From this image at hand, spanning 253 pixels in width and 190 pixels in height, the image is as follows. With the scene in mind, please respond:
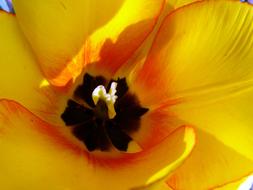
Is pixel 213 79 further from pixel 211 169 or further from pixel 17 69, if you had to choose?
pixel 17 69

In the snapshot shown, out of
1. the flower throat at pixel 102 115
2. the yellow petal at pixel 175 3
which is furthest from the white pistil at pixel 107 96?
the yellow petal at pixel 175 3

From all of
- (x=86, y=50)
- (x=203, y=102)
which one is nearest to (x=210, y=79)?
(x=203, y=102)

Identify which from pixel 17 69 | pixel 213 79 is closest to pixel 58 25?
pixel 17 69

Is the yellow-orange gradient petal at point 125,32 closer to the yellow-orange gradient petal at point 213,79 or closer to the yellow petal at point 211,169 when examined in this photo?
the yellow-orange gradient petal at point 213,79

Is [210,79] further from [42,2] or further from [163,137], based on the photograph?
[42,2]

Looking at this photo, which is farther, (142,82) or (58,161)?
(142,82)

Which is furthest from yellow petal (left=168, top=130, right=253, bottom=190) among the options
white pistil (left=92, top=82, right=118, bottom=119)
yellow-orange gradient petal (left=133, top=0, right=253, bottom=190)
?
white pistil (left=92, top=82, right=118, bottom=119)
